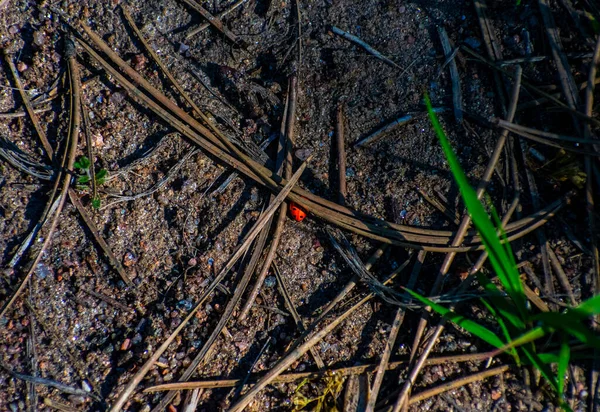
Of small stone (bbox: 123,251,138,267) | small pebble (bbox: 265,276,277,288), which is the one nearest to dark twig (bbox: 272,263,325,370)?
small pebble (bbox: 265,276,277,288)

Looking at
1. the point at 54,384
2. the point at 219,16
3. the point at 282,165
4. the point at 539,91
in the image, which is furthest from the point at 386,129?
the point at 54,384

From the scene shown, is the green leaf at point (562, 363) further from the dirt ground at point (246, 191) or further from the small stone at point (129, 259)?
the small stone at point (129, 259)

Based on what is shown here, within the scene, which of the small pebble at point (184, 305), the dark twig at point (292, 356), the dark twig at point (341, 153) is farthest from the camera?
the dark twig at point (341, 153)

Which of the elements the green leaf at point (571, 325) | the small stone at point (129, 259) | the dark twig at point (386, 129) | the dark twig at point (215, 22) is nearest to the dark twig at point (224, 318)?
the small stone at point (129, 259)

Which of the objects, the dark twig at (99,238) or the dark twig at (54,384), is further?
the dark twig at (99,238)

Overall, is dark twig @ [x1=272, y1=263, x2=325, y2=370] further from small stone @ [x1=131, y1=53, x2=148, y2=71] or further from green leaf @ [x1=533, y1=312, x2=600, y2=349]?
small stone @ [x1=131, y1=53, x2=148, y2=71]

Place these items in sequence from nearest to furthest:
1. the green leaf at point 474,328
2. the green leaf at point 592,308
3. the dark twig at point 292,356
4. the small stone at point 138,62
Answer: the green leaf at point 592,308 < the green leaf at point 474,328 < the dark twig at point 292,356 < the small stone at point 138,62

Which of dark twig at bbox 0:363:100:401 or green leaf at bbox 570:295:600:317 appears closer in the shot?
green leaf at bbox 570:295:600:317
